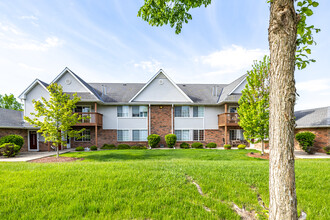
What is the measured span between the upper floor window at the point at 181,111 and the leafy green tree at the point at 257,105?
7.72 metres

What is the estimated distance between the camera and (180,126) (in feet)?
64.8

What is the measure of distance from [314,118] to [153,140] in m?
15.8

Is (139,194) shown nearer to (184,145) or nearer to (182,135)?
(184,145)

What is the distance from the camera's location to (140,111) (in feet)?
64.7

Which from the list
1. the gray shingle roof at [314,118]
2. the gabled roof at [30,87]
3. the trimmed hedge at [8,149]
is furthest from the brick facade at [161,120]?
the gray shingle roof at [314,118]

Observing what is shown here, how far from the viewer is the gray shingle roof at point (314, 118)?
573 inches

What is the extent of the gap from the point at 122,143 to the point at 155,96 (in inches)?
262

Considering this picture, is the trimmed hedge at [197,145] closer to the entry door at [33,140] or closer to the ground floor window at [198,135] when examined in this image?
the ground floor window at [198,135]

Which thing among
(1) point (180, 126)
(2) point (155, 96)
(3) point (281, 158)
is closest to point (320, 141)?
(1) point (180, 126)

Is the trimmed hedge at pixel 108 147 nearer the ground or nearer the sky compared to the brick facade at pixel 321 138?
nearer the ground

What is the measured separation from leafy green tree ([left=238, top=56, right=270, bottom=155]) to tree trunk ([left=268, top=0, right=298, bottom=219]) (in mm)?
10588

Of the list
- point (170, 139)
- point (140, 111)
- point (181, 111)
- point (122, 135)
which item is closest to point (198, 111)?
point (181, 111)

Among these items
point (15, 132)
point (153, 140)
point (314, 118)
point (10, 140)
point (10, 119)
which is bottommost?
point (153, 140)

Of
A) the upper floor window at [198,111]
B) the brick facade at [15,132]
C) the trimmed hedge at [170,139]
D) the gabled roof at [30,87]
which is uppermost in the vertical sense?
the gabled roof at [30,87]
